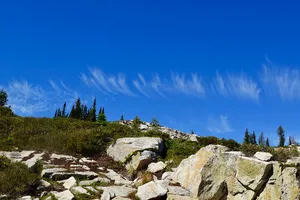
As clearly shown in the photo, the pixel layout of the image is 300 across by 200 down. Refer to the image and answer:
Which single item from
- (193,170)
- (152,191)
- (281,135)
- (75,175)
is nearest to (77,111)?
(281,135)

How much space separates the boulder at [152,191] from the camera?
14992mm

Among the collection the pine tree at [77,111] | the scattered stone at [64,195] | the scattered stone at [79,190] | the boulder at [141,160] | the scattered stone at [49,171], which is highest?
the pine tree at [77,111]

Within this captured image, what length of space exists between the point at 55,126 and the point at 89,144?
7.89 metres

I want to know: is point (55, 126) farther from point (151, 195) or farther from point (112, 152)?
point (151, 195)

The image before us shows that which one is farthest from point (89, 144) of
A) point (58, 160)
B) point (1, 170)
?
point (1, 170)

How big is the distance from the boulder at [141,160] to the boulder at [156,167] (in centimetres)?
76

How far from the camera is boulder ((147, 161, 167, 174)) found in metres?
20.8

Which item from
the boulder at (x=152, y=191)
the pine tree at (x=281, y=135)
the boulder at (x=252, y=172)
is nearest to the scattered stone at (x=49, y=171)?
the boulder at (x=152, y=191)

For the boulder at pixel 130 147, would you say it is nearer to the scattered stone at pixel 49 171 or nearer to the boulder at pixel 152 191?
the scattered stone at pixel 49 171

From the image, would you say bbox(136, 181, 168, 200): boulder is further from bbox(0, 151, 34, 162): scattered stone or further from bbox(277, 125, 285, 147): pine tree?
bbox(277, 125, 285, 147): pine tree

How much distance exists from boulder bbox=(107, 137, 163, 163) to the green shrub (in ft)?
27.9

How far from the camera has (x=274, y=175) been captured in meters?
15.0

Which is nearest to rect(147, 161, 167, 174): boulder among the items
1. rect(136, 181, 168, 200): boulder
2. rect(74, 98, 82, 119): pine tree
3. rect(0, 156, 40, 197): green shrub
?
rect(136, 181, 168, 200): boulder

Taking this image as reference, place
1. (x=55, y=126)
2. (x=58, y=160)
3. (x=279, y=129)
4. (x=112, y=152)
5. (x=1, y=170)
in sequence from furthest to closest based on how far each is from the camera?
(x=279, y=129)
(x=55, y=126)
(x=112, y=152)
(x=58, y=160)
(x=1, y=170)
